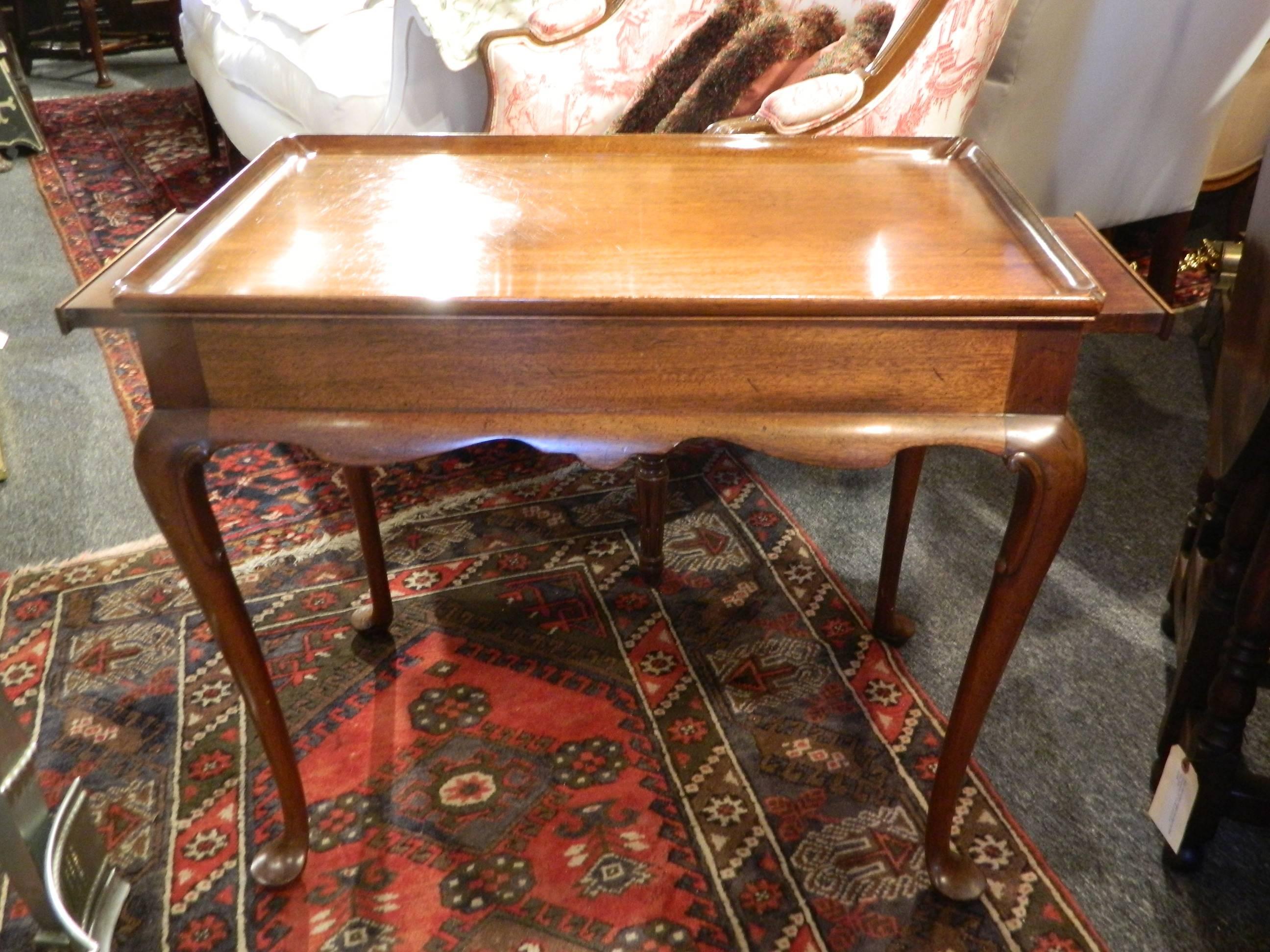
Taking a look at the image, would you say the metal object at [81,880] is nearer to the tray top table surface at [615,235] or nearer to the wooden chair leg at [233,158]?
the tray top table surface at [615,235]

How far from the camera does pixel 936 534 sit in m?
1.81

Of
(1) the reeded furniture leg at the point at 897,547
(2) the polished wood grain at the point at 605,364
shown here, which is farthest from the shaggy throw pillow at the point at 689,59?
(2) the polished wood grain at the point at 605,364

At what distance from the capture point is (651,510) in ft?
5.20

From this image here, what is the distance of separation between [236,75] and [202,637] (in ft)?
5.51

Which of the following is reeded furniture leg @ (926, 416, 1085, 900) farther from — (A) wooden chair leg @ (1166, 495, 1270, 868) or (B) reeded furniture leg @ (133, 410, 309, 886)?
(B) reeded furniture leg @ (133, 410, 309, 886)

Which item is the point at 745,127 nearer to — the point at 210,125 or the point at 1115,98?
the point at 1115,98

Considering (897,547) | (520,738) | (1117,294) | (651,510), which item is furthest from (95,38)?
(1117,294)

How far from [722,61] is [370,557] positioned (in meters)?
1.06

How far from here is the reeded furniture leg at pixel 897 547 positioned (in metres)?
1.36

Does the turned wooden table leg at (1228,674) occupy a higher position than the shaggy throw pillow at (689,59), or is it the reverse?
the shaggy throw pillow at (689,59)

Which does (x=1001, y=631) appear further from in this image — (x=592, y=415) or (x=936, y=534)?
(x=936, y=534)

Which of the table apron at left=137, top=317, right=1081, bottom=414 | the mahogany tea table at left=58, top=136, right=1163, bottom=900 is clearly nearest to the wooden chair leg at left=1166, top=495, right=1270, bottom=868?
the mahogany tea table at left=58, top=136, right=1163, bottom=900

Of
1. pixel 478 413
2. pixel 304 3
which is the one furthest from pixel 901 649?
pixel 304 3

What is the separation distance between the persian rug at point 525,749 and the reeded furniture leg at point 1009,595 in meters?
0.06
